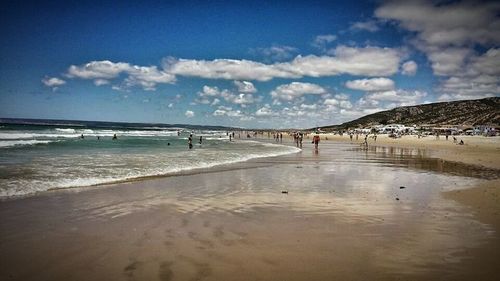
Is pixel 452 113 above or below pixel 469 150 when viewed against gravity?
above

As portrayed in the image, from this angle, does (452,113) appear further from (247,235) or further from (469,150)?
(247,235)

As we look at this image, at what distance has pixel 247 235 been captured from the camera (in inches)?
322

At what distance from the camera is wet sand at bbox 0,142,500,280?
6102mm

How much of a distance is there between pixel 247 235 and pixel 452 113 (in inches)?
6818

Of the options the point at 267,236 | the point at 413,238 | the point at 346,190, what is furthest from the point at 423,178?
the point at 267,236

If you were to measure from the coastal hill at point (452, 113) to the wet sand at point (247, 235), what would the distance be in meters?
132

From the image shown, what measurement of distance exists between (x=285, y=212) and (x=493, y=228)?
5.24m

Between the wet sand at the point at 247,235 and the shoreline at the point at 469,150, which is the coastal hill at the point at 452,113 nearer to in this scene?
the shoreline at the point at 469,150

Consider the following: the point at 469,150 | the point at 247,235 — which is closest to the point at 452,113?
the point at 469,150

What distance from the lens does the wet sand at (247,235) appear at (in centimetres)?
610

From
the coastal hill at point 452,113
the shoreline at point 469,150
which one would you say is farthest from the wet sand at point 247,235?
the coastal hill at point 452,113

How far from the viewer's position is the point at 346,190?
14664mm

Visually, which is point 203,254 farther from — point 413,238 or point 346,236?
point 413,238

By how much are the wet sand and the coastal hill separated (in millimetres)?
131530
